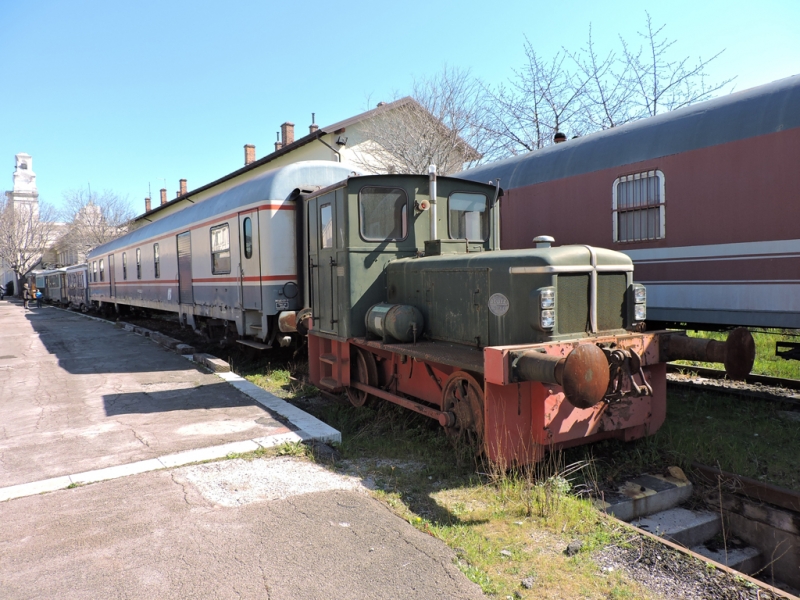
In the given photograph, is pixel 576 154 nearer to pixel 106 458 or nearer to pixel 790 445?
pixel 790 445

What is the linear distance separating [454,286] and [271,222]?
173 inches

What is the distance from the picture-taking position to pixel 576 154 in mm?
8633

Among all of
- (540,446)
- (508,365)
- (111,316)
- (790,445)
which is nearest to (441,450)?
(540,446)

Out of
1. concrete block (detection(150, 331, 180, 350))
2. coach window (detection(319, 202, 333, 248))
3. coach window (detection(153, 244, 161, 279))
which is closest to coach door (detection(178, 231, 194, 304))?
concrete block (detection(150, 331, 180, 350))

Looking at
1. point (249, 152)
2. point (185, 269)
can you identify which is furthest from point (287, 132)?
point (185, 269)

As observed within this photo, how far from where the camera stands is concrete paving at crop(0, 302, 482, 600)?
295 cm

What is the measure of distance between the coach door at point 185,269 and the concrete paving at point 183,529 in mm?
6250

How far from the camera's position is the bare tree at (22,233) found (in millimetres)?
50188

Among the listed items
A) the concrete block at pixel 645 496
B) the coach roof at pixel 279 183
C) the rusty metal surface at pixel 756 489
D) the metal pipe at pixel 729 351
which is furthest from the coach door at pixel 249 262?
the rusty metal surface at pixel 756 489

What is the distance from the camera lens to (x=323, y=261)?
22.3 feet

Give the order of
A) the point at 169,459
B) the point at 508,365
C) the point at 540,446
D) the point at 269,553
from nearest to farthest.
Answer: the point at 269,553
the point at 508,365
the point at 540,446
the point at 169,459

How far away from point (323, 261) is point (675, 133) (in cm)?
491

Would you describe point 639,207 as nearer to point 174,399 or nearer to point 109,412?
point 174,399

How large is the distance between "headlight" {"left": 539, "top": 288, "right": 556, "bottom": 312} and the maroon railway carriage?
349 cm
